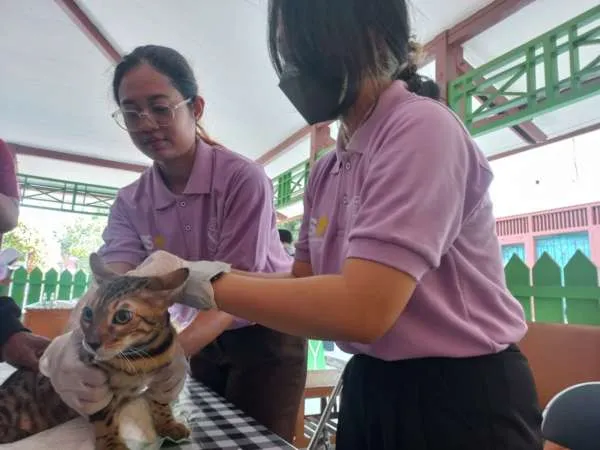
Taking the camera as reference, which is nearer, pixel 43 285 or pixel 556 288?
pixel 556 288

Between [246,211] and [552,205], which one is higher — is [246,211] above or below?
below

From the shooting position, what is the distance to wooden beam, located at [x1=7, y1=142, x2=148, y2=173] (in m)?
4.57

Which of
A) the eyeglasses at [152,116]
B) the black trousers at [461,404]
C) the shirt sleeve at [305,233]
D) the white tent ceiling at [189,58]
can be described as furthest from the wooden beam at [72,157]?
the black trousers at [461,404]

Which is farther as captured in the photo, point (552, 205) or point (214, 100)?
point (552, 205)

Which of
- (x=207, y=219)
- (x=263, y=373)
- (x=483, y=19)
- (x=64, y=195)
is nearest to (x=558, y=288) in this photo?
(x=483, y=19)

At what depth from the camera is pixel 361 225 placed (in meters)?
0.49

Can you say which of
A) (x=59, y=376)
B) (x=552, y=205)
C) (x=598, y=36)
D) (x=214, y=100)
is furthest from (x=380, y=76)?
(x=552, y=205)

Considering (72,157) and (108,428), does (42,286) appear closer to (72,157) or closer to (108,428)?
(72,157)

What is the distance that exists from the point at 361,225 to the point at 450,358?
8.9 inches

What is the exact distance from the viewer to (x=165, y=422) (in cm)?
70

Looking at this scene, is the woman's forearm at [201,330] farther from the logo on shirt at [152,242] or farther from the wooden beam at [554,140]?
the wooden beam at [554,140]

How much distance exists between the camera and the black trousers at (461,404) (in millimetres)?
549

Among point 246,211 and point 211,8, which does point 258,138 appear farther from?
point 246,211

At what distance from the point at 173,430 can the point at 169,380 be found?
97 mm
